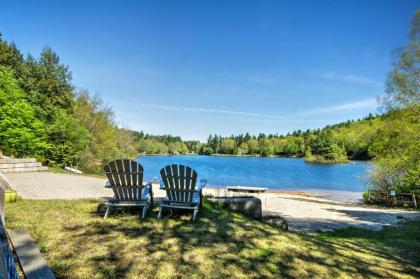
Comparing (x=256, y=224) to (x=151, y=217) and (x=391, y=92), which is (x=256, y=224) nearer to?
(x=151, y=217)

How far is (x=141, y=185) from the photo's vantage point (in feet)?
17.4

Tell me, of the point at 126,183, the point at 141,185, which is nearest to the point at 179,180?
the point at 141,185

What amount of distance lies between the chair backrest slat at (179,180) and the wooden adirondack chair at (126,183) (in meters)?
0.50

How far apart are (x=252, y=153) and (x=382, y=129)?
12919 centimetres

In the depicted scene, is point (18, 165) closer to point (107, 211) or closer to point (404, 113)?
point (107, 211)

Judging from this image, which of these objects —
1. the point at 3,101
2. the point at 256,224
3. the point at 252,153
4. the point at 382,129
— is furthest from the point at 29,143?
the point at 252,153

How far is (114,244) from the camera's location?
149 inches

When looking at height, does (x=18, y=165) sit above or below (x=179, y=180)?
below

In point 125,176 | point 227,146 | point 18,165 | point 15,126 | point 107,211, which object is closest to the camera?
point 107,211

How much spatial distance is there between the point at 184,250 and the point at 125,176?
2.15 meters

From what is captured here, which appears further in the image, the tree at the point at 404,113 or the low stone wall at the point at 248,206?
the tree at the point at 404,113

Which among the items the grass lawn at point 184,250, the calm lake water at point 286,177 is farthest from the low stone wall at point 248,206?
the calm lake water at point 286,177

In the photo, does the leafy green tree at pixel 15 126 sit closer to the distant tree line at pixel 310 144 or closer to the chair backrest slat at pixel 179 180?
the chair backrest slat at pixel 179 180

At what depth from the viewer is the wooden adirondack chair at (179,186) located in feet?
17.1
